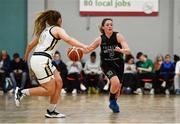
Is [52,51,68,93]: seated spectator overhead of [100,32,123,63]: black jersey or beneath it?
beneath

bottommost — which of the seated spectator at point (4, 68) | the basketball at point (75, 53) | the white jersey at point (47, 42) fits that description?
Result: the seated spectator at point (4, 68)

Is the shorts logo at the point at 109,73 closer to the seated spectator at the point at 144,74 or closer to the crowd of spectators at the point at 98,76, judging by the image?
the crowd of spectators at the point at 98,76

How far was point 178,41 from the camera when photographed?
16328mm

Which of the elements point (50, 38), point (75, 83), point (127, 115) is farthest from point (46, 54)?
point (75, 83)

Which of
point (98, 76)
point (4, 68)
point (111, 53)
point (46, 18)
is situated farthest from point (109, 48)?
point (4, 68)

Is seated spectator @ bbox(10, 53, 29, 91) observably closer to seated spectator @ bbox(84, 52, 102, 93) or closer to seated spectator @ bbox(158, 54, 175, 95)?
seated spectator @ bbox(84, 52, 102, 93)

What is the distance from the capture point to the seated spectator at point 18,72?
15227 mm

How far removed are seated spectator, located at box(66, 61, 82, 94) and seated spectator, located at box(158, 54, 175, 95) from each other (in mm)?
2636

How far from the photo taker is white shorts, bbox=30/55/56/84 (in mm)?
7730

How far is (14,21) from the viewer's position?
54.9 feet

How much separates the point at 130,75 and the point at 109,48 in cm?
638

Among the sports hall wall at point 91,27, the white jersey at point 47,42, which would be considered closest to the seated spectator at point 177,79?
the sports hall wall at point 91,27

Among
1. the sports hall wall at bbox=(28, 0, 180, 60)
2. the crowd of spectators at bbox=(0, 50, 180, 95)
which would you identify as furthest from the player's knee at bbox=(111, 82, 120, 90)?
the sports hall wall at bbox=(28, 0, 180, 60)

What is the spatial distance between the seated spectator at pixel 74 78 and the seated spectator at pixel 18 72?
4.64 feet
